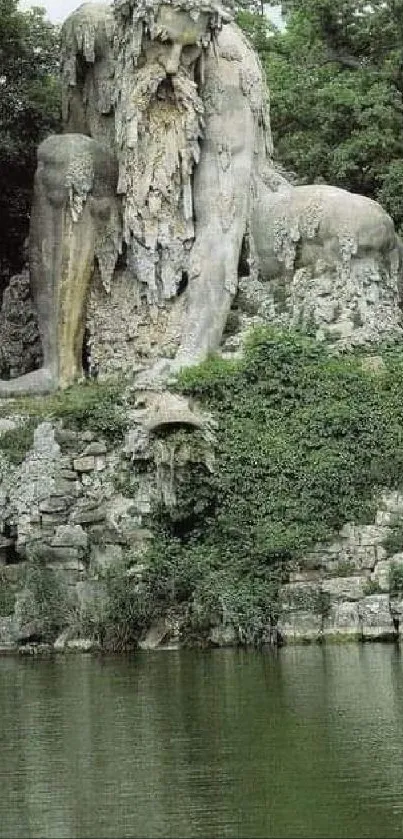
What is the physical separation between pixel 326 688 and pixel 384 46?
2202 cm

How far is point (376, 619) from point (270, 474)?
284cm

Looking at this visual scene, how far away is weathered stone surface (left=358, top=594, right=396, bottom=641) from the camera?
20406 millimetres

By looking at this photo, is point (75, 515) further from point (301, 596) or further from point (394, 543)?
point (394, 543)

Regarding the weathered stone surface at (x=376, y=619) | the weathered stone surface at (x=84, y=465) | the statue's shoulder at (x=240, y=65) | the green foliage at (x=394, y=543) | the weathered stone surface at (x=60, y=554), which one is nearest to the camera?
the weathered stone surface at (x=376, y=619)

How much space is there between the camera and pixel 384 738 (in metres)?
11.7

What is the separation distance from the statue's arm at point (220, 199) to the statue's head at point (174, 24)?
815 millimetres

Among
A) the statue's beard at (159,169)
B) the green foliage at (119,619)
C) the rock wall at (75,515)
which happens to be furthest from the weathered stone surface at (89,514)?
the statue's beard at (159,169)

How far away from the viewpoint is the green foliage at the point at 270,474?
70.0ft

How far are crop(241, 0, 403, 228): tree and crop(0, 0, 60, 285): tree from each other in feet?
16.2

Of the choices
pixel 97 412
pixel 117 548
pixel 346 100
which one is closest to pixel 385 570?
pixel 117 548

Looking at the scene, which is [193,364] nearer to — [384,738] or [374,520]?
[374,520]

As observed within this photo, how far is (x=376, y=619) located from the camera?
20531 millimetres

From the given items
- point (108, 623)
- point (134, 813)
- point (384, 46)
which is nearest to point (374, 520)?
point (108, 623)

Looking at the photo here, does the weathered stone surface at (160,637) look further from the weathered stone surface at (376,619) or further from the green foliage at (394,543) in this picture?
the green foliage at (394,543)
